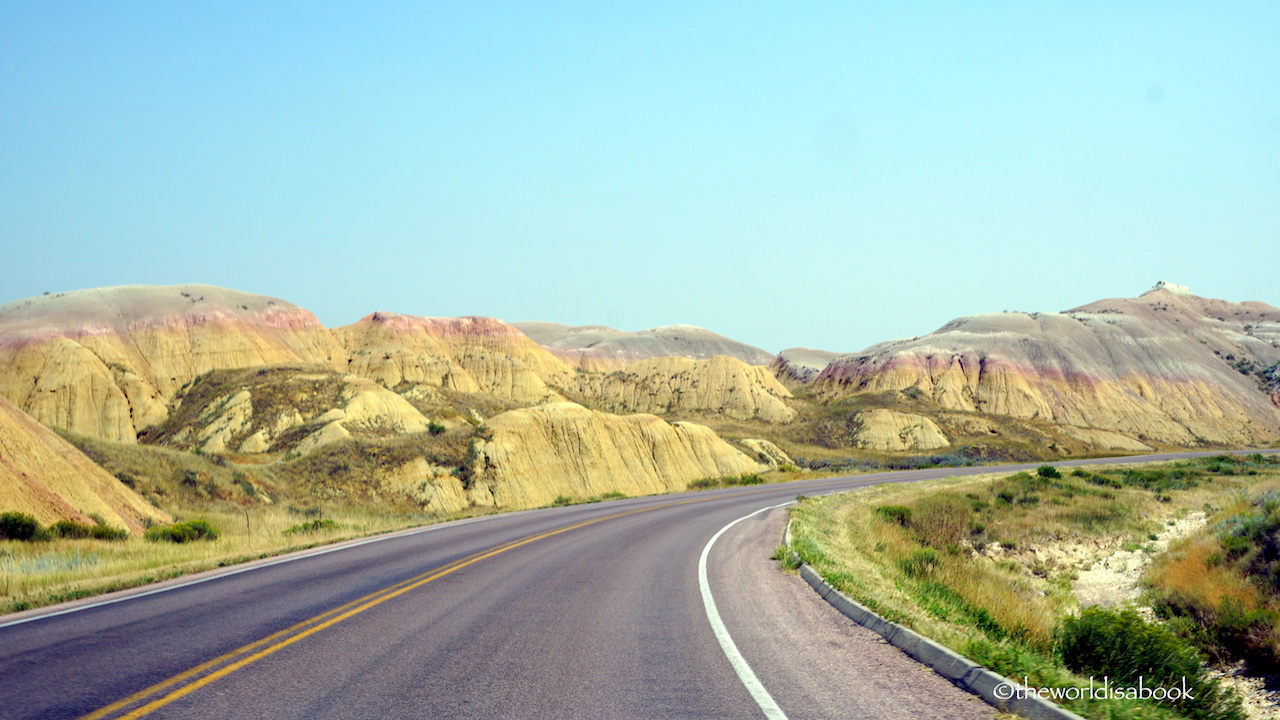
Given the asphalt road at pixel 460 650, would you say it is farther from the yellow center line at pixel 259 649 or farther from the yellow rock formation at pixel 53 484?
the yellow rock formation at pixel 53 484

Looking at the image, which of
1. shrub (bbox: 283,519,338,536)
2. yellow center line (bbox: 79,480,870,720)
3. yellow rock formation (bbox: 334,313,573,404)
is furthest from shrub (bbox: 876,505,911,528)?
yellow rock formation (bbox: 334,313,573,404)

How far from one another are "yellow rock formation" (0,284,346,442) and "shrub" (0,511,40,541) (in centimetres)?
6153

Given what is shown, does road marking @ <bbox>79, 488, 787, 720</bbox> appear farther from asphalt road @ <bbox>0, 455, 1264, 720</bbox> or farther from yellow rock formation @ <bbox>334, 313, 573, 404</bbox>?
yellow rock formation @ <bbox>334, 313, 573, 404</bbox>

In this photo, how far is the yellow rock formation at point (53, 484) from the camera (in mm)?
17609

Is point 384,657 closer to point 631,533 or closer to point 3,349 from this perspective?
point 631,533

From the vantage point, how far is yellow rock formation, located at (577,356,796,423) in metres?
114

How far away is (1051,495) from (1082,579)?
12.0 metres

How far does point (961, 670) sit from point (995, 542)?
21.9 meters

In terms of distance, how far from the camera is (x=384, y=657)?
6688 millimetres

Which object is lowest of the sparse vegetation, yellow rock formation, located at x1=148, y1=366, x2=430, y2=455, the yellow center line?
the sparse vegetation

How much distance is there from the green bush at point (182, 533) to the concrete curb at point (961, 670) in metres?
15.9

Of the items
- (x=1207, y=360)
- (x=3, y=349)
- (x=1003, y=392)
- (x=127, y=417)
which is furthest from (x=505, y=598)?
(x=1207, y=360)

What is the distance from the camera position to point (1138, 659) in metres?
A: 7.91

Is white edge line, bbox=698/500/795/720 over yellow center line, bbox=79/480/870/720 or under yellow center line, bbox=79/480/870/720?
under
